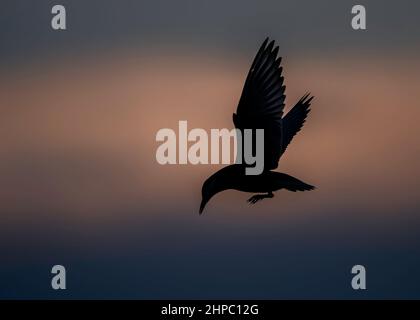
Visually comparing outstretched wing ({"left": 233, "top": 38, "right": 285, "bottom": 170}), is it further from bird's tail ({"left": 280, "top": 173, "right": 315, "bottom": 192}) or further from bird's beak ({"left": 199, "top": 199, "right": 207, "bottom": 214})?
bird's beak ({"left": 199, "top": 199, "right": 207, "bottom": 214})

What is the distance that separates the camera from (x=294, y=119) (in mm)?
5609

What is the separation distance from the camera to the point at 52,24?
568 cm

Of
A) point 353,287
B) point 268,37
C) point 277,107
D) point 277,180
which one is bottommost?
point 353,287

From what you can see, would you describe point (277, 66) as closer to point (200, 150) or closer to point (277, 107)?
point (277, 107)

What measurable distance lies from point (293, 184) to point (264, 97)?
1.71 ft

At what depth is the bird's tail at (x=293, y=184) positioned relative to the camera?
559 centimetres

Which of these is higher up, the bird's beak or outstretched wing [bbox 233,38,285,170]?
outstretched wing [bbox 233,38,285,170]

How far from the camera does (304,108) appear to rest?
5.63 meters

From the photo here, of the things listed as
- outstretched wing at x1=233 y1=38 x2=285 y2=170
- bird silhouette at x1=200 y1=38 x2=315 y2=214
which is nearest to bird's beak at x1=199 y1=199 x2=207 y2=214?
bird silhouette at x1=200 y1=38 x2=315 y2=214

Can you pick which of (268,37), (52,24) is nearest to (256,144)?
(268,37)

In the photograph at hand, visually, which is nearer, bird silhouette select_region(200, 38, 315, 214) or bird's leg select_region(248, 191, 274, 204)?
bird silhouette select_region(200, 38, 315, 214)

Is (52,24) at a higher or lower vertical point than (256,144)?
higher

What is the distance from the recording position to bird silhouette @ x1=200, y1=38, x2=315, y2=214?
5461mm

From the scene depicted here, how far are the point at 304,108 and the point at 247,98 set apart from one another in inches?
14.9
